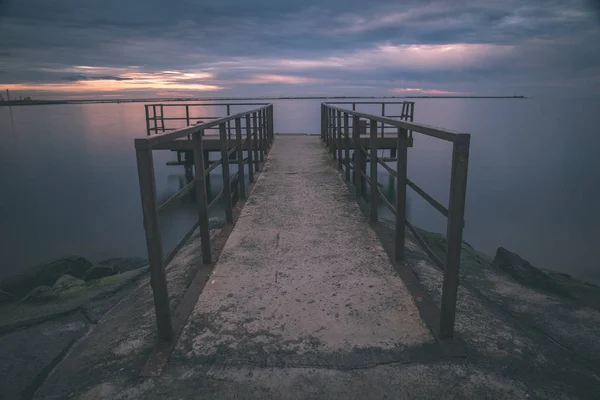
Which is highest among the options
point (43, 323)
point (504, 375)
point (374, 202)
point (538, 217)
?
point (374, 202)

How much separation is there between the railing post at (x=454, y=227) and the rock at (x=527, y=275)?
390 centimetres

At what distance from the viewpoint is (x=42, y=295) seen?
4898mm

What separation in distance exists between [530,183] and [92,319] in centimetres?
2183

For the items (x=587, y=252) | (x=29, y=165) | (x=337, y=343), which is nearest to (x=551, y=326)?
(x=337, y=343)

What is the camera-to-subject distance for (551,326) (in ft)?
11.0

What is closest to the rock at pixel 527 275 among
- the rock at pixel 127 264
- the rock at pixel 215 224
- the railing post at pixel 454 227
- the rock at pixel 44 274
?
the railing post at pixel 454 227

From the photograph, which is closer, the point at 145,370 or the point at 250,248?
the point at 145,370

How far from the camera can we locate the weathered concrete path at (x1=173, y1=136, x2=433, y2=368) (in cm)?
223

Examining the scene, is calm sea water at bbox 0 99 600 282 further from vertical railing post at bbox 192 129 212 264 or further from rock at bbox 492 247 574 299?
vertical railing post at bbox 192 129 212 264

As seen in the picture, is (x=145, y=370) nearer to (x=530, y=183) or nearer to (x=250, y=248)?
(x=250, y=248)

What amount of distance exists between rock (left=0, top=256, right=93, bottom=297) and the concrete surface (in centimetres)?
410

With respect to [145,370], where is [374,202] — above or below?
above

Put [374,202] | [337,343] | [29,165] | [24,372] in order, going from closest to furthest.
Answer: [337,343] < [24,372] < [374,202] < [29,165]

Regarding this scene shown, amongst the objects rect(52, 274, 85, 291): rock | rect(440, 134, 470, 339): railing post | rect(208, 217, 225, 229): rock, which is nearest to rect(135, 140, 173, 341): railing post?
rect(440, 134, 470, 339): railing post
